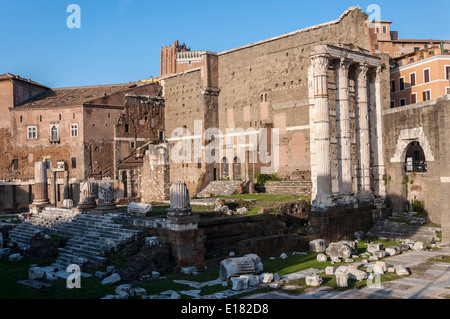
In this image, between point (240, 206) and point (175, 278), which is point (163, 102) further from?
point (175, 278)

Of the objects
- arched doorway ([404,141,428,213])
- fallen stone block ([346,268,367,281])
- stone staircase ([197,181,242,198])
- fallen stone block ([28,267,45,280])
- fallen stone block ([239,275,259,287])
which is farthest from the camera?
stone staircase ([197,181,242,198])

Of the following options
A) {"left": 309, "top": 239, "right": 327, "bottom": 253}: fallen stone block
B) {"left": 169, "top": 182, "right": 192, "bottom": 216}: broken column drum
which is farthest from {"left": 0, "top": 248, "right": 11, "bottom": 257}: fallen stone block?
{"left": 309, "top": 239, "right": 327, "bottom": 253}: fallen stone block

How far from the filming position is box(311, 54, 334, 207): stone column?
59.1 feet

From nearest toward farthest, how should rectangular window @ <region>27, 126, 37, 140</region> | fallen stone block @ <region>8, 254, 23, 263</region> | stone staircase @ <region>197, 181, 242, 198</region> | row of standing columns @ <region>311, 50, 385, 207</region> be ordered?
fallen stone block @ <region>8, 254, 23, 263</region> → row of standing columns @ <region>311, 50, 385, 207</region> → stone staircase @ <region>197, 181, 242, 198</region> → rectangular window @ <region>27, 126, 37, 140</region>

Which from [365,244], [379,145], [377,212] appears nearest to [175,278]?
[365,244]

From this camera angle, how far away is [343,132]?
20031mm

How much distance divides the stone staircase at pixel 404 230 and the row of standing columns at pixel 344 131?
1.55m

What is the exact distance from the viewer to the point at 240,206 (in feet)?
69.6

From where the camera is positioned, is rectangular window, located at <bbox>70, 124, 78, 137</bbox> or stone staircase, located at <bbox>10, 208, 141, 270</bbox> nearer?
stone staircase, located at <bbox>10, 208, 141, 270</bbox>

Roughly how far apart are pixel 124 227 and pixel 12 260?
3.91 metres

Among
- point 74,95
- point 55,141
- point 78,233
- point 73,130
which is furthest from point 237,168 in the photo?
point 78,233

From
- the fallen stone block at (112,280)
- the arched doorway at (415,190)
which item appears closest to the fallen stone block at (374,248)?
the arched doorway at (415,190)

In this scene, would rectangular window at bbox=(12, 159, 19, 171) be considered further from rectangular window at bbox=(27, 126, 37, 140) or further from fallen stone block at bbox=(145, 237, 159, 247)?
fallen stone block at bbox=(145, 237, 159, 247)

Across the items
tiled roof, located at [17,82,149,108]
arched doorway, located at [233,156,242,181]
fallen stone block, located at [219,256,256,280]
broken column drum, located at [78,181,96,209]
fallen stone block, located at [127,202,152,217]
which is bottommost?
fallen stone block, located at [219,256,256,280]
